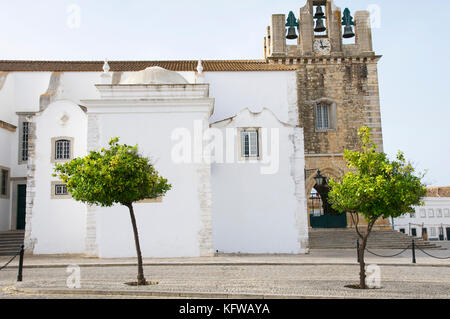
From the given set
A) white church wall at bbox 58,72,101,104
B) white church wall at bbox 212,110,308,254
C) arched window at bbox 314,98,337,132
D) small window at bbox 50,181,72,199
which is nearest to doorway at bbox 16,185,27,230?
small window at bbox 50,181,72,199

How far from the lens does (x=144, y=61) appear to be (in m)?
28.0

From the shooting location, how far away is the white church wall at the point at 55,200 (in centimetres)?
1923

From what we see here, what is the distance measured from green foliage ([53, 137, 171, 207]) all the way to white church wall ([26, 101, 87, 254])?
28.2 ft

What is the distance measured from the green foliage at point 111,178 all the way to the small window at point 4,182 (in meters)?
12.3

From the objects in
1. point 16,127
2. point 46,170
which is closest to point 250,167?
point 46,170

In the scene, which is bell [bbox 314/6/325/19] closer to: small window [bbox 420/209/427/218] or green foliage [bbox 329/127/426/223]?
green foliage [bbox 329/127/426/223]

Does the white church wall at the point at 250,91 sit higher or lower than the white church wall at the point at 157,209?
higher

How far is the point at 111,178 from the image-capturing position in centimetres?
1077

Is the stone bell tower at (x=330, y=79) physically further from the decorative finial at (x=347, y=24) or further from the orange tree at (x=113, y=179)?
the orange tree at (x=113, y=179)

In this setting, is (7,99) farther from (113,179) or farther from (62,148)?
(113,179)

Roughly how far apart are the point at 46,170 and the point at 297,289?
540 inches

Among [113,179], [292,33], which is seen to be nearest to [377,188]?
[113,179]

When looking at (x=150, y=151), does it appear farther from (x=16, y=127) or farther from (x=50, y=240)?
(x=16, y=127)

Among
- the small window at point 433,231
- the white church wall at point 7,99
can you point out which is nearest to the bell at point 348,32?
the white church wall at point 7,99
